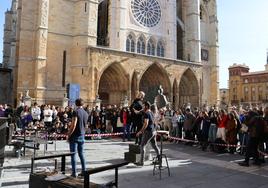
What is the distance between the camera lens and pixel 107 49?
75.9 ft

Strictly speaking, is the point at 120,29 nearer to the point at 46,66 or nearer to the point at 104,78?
the point at 104,78

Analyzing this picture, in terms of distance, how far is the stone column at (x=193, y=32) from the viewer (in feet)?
105

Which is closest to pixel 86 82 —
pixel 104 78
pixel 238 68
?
pixel 104 78

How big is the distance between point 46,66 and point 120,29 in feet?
25.3

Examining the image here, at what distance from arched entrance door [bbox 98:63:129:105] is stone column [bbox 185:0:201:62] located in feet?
35.5

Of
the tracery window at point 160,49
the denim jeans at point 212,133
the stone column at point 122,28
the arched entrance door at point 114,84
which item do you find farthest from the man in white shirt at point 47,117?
the tracery window at point 160,49

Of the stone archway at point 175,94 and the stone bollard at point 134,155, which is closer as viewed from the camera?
the stone bollard at point 134,155

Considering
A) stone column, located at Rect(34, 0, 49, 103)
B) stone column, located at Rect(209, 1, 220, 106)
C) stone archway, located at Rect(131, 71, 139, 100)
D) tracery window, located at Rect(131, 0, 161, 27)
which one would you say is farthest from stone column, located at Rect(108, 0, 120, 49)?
stone column, located at Rect(209, 1, 220, 106)

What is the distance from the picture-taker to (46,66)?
22750mm

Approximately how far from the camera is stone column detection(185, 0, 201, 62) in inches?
1256

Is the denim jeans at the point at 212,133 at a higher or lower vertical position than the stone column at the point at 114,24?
lower

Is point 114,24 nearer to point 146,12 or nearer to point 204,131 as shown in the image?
point 146,12

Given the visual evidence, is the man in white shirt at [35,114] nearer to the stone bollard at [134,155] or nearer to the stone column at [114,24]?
the stone bollard at [134,155]

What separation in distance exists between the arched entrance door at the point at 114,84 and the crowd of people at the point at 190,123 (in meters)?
8.91
